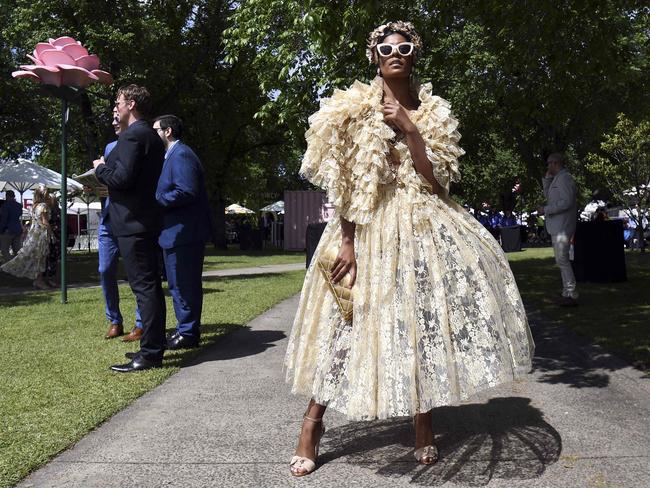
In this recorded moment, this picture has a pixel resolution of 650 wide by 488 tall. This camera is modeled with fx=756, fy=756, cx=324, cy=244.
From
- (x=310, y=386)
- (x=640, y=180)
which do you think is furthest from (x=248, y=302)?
(x=640, y=180)

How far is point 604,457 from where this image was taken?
12.0ft

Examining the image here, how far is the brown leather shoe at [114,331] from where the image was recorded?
290 inches

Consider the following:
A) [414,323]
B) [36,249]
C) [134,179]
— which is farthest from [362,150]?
[36,249]

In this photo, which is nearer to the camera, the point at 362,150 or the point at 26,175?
the point at 362,150

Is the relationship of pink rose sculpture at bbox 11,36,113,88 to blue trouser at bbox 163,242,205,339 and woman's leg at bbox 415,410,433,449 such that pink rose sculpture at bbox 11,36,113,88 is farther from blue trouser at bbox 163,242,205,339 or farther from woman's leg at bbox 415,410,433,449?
woman's leg at bbox 415,410,433,449

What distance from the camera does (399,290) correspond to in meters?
3.36

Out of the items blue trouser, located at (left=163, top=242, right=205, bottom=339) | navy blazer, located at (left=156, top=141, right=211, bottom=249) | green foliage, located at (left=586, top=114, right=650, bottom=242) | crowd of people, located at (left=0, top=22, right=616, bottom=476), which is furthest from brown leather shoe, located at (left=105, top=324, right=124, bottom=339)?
green foliage, located at (left=586, top=114, right=650, bottom=242)

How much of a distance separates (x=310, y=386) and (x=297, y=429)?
2.57 feet

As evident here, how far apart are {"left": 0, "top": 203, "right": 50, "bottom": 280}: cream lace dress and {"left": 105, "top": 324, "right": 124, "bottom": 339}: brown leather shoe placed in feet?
22.9

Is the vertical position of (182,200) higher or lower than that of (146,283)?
higher

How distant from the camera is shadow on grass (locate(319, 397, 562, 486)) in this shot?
11.4ft

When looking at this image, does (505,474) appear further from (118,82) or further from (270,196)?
(270,196)

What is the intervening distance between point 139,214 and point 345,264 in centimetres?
264

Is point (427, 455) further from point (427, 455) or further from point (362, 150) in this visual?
point (362, 150)
